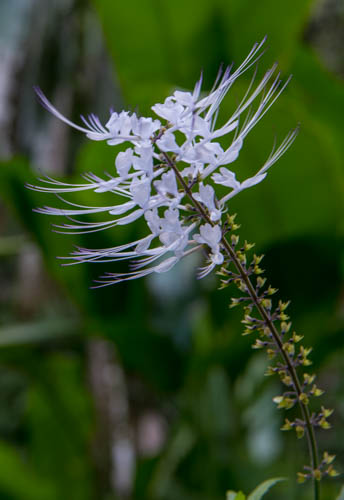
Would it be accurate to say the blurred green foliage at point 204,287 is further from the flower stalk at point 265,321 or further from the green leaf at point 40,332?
the flower stalk at point 265,321

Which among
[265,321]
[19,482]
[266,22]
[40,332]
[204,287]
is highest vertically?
[266,22]

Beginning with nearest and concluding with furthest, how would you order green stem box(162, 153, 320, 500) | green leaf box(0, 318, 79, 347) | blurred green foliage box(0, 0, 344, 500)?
green stem box(162, 153, 320, 500), blurred green foliage box(0, 0, 344, 500), green leaf box(0, 318, 79, 347)

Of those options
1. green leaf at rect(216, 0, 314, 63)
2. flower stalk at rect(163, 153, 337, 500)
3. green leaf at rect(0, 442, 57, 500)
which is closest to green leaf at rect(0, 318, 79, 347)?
green leaf at rect(0, 442, 57, 500)

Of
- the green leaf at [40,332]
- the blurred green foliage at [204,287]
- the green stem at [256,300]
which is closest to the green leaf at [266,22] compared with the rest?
the blurred green foliage at [204,287]

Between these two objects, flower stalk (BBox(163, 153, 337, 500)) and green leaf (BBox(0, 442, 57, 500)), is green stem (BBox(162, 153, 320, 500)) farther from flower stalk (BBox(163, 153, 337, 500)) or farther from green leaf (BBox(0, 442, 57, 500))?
green leaf (BBox(0, 442, 57, 500))

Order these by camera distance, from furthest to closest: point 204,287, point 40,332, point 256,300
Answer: point 204,287 → point 40,332 → point 256,300

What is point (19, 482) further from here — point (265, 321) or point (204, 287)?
point (265, 321)

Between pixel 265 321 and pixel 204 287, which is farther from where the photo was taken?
pixel 204 287

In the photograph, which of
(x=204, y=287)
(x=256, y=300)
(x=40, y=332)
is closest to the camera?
(x=256, y=300)

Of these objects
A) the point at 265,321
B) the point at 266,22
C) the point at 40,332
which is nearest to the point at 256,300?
the point at 265,321
